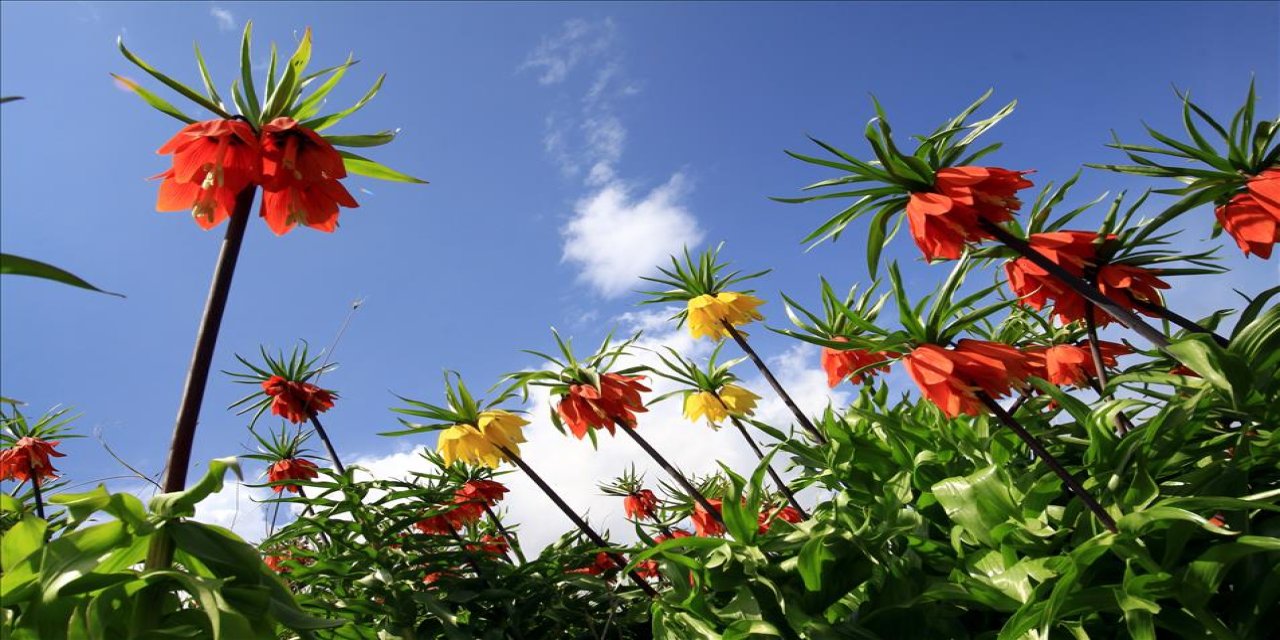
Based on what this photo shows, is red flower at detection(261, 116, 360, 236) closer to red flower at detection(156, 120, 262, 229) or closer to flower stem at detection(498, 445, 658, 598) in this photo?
red flower at detection(156, 120, 262, 229)

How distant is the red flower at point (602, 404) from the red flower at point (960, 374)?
1.76 metres

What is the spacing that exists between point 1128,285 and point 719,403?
6.82ft

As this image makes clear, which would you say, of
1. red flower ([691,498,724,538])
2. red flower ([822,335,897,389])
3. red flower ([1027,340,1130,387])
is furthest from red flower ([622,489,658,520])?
red flower ([1027,340,1130,387])

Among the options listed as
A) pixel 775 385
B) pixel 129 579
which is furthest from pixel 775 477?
pixel 129 579

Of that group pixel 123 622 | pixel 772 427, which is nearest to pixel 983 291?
pixel 772 427

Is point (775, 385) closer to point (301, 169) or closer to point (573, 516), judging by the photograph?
point (573, 516)

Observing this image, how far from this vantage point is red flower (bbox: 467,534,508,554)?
238cm

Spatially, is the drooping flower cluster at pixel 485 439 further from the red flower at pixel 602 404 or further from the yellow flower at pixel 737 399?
the yellow flower at pixel 737 399

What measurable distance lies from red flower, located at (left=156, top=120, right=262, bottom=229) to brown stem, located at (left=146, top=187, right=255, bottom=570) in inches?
9.7

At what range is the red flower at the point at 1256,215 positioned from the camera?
1.86m

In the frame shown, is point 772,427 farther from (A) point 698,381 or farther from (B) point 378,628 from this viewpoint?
(A) point 698,381

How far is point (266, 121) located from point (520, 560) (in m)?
1.59

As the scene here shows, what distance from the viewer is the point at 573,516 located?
2590 mm

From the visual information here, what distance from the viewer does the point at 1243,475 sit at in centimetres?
144
